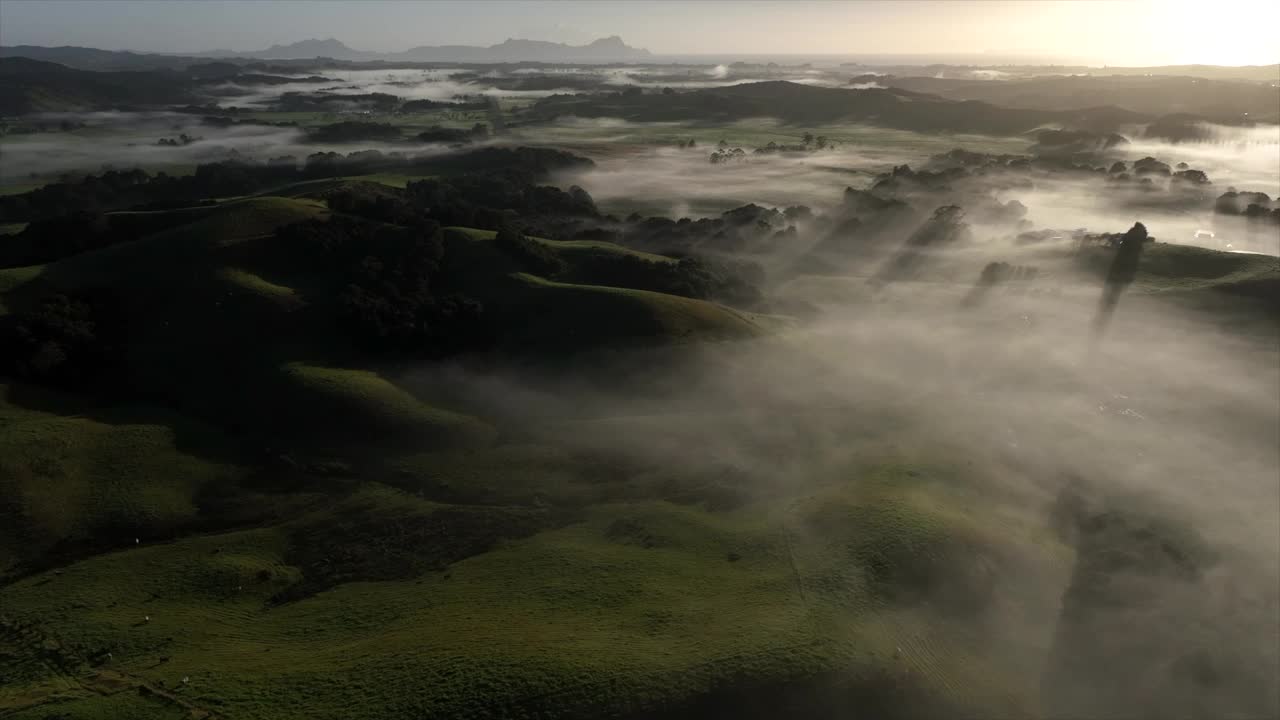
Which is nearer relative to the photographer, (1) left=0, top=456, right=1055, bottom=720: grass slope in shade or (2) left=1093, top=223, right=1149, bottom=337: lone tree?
(1) left=0, top=456, right=1055, bottom=720: grass slope in shade

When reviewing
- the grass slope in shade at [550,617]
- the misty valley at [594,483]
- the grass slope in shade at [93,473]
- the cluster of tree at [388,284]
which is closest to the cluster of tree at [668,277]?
the misty valley at [594,483]

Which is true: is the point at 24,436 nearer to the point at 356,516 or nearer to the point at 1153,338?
the point at 356,516

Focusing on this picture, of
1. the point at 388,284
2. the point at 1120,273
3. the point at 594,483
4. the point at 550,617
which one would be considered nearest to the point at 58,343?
the point at 388,284

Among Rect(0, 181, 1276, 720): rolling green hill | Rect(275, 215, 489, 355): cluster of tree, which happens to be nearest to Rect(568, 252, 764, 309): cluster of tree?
Rect(0, 181, 1276, 720): rolling green hill

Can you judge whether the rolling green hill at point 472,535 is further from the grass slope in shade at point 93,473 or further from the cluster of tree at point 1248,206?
the cluster of tree at point 1248,206

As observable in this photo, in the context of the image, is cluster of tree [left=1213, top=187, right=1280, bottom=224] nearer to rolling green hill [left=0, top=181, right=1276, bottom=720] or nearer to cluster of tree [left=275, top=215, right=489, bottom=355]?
rolling green hill [left=0, top=181, right=1276, bottom=720]

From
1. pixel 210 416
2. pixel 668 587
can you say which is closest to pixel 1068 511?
pixel 668 587

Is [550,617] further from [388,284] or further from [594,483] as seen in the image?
[388,284]
